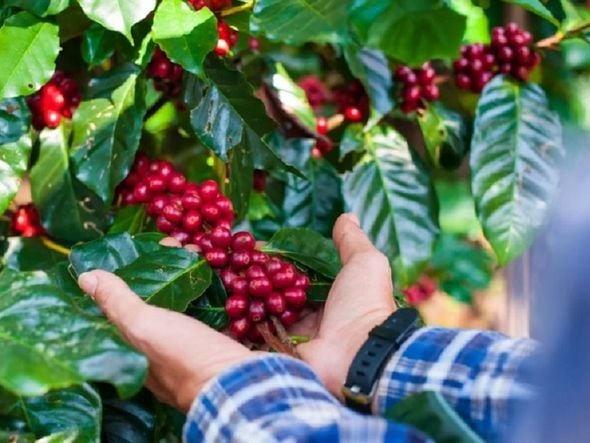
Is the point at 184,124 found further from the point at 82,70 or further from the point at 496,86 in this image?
the point at 496,86

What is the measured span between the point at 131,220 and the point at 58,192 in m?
0.11

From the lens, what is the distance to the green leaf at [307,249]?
1.01 metres

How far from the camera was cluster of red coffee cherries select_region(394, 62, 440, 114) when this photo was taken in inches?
53.3

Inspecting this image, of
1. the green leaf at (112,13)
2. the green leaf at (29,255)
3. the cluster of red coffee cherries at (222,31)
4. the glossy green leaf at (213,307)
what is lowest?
the green leaf at (29,255)

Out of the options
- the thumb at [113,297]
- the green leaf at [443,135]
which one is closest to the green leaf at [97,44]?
the thumb at [113,297]

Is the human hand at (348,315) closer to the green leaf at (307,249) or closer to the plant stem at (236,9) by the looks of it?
the green leaf at (307,249)

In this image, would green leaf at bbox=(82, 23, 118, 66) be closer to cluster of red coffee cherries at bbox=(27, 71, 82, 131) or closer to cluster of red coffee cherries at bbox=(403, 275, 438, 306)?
cluster of red coffee cherries at bbox=(27, 71, 82, 131)

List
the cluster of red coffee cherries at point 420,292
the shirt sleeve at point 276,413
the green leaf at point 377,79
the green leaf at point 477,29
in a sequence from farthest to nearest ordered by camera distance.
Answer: the cluster of red coffee cherries at point 420,292 → the green leaf at point 477,29 → the green leaf at point 377,79 → the shirt sleeve at point 276,413

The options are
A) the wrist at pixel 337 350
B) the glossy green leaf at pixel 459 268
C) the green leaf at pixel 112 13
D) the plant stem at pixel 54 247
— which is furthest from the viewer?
the glossy green leaf at pixel 459 268

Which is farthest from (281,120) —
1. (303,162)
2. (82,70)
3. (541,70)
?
(541,70)

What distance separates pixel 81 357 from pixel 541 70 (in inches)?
41.7

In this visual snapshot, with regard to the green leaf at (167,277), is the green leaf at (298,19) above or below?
above

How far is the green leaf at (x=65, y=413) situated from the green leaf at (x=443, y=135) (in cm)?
66

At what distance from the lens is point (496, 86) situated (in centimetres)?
135
